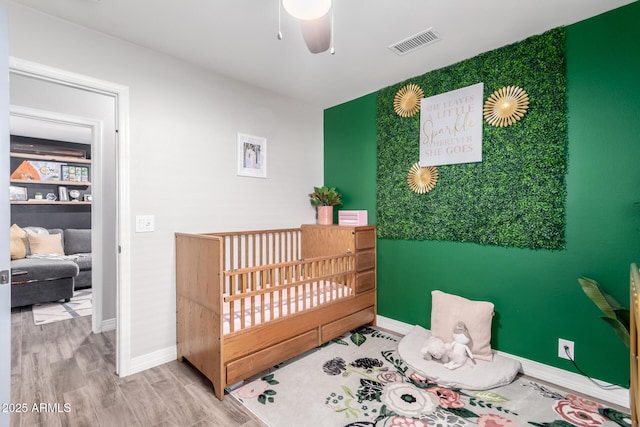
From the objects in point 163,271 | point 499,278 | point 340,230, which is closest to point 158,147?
point 163,271

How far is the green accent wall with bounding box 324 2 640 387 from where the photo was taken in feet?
6.23

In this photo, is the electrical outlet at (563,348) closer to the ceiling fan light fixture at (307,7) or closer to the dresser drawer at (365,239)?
the dresser drawer at (365,239)

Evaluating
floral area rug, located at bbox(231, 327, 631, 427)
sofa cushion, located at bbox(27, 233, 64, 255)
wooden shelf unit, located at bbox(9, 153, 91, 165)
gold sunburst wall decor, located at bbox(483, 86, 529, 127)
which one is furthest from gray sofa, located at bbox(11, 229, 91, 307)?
gold sunburst wall decor, located at bbox(483, 86, 529, 127)

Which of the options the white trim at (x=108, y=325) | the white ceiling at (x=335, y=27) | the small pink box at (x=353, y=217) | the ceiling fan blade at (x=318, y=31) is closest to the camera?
the ceiling fan blade at (x=318, y=31)

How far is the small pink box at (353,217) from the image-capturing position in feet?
10.8

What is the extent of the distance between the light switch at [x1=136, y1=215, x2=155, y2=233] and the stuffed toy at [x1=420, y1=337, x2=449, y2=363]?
2311mm

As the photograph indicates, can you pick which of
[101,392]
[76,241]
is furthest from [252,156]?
[76,241]

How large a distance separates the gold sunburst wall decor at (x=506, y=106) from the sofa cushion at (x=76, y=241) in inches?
230

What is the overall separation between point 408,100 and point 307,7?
6.34 ft

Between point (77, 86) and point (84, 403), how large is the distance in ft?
6.82

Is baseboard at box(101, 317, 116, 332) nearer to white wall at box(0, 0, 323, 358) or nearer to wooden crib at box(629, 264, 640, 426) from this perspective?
white wall at box(0, 0, 323, 358)

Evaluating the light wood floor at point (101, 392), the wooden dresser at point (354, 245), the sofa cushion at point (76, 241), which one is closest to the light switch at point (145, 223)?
the light wood floor at point (101, 392)

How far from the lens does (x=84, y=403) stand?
1.92 metres

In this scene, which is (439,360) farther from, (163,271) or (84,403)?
(84,403)
